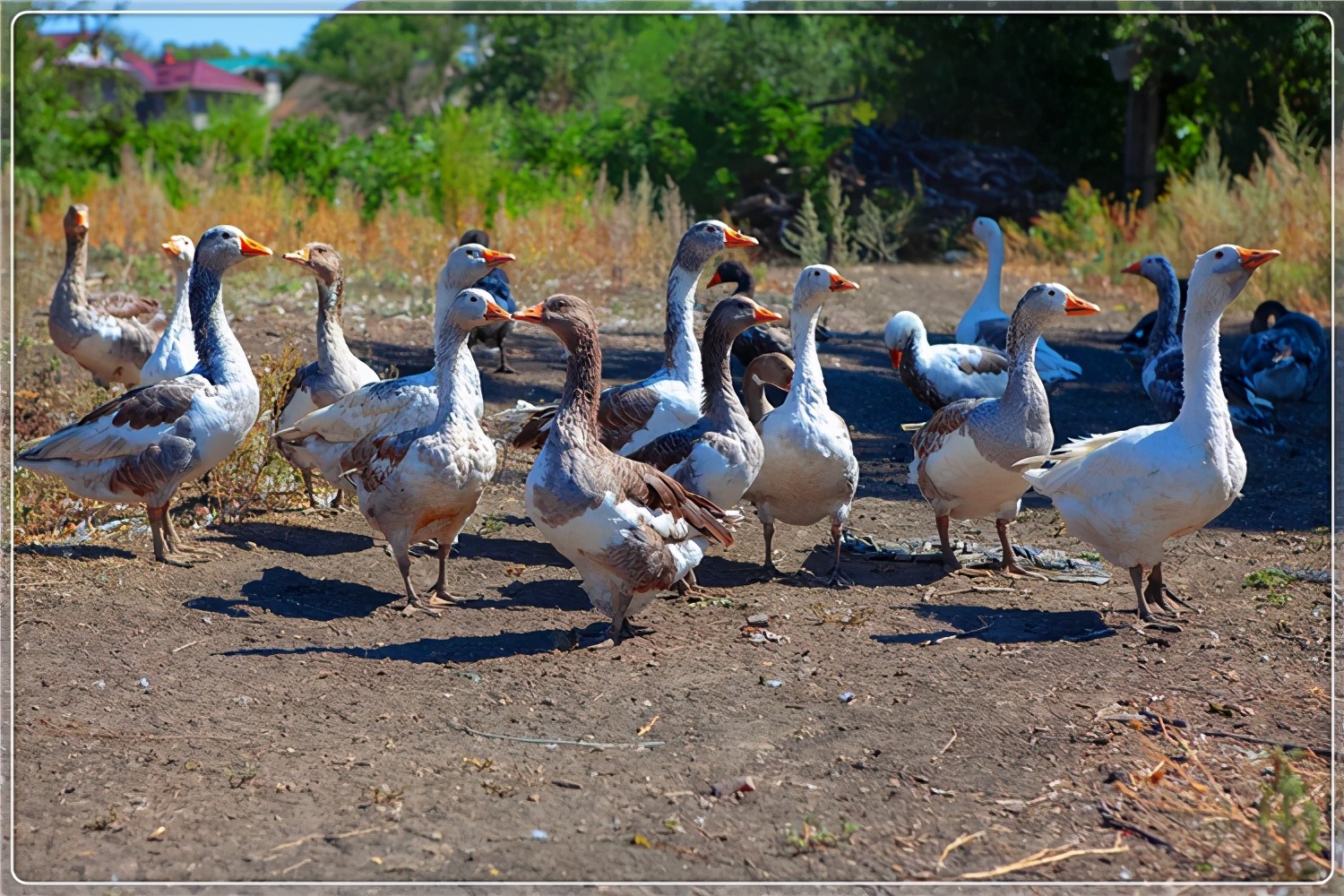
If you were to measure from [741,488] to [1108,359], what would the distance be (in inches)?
282

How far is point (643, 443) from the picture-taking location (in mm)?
6949

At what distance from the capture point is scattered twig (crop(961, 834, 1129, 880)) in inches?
139

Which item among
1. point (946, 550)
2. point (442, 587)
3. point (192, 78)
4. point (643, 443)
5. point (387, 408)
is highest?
point (192, 78)

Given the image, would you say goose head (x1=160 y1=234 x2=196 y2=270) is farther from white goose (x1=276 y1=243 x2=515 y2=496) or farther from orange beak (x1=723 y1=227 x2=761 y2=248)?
orange beak (x1=723 y1=227 x2=761 y2=248)

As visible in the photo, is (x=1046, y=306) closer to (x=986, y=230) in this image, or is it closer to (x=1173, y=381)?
(x=1173, y=381)

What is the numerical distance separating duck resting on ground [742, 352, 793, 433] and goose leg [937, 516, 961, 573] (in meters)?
1.11

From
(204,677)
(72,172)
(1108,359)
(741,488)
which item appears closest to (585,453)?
(741,488)

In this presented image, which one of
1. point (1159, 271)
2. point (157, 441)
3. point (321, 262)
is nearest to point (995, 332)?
point (1159, 271)

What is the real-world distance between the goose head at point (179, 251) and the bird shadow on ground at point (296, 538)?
2159 mm

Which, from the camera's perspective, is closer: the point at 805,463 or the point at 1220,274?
the point at 1220,274

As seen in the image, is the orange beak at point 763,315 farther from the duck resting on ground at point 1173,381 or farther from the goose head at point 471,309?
the duck resting on ground at point 1173,381

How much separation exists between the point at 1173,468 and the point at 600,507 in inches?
94.3

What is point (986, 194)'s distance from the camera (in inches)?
782

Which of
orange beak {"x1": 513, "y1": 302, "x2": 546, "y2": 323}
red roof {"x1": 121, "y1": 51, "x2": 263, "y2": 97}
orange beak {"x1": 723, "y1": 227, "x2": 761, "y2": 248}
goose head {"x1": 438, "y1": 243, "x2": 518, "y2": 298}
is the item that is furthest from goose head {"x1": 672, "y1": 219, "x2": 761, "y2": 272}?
red roof {"x1": 121, "y1": 51, "x2": 263, "y2": 97}
